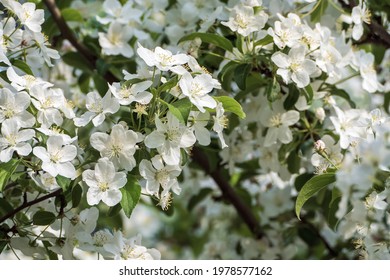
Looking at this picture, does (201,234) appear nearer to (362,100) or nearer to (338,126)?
(362,100)

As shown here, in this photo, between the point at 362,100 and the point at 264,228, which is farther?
the point at 264,228

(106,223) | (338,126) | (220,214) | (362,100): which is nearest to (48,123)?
(338,126)

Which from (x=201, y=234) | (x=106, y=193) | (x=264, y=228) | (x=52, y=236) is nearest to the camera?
(x=106, y=193)

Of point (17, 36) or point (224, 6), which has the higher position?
point (17, 36)

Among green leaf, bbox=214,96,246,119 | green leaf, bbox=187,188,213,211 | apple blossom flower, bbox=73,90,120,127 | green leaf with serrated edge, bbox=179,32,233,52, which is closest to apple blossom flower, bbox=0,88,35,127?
apple blossom flower, bbox=73,90,120,127

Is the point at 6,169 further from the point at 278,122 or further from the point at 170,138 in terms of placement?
the point at 278,122

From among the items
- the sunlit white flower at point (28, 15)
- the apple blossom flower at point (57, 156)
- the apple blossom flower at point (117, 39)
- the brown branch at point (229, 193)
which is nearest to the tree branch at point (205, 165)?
→ the brown branch at point (229, 193)

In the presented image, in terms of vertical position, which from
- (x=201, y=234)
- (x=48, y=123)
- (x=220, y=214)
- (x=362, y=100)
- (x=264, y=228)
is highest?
(x=48, y=123)

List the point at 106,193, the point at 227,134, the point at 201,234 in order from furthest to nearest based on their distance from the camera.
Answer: the point at 201,234, the point at 227,134, the point at 106,193
